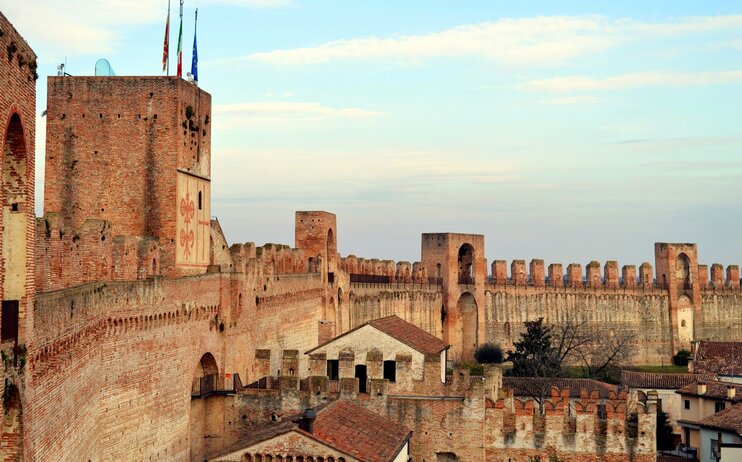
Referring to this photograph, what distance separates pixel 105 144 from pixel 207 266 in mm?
4249

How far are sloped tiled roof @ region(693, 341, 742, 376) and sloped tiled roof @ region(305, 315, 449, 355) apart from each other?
758 inches

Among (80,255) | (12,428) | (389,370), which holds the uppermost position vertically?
(80,255)

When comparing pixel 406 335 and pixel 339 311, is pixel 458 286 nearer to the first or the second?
pixel 339 311

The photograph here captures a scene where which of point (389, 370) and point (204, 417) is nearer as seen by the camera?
point (204, 417)

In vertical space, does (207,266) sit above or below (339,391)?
above

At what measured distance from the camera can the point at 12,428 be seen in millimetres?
11203

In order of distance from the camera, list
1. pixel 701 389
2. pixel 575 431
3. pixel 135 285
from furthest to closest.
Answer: pixel 701 389
pixel 575 431
pixel 135 285

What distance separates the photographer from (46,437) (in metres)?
12.6

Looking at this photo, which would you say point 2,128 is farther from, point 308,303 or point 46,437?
point 308,303

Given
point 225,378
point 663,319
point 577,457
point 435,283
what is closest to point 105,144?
point 225,378

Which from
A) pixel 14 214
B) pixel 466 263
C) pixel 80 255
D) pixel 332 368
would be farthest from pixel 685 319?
pixel 14 214

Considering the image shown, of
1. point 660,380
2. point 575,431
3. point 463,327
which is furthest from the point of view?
point 463,327

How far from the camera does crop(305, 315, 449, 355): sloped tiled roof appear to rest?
25797 millimetres

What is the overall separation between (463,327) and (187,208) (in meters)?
31.2
